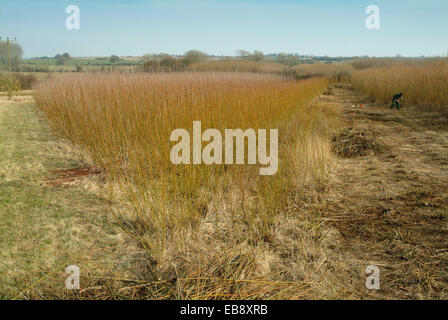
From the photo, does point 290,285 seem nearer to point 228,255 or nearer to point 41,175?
point 228,255

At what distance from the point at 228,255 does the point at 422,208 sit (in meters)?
2.02

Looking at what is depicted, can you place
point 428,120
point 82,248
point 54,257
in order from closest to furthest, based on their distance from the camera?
point 54,257 < point 82,248 < point 428,120

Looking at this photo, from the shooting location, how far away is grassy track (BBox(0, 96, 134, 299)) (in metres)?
1.84

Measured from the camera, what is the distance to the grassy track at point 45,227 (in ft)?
6.04

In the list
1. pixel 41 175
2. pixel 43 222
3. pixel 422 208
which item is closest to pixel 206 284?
pixel 43 222

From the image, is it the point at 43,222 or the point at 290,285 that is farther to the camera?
the point at 43,222

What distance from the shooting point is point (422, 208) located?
2734mm
